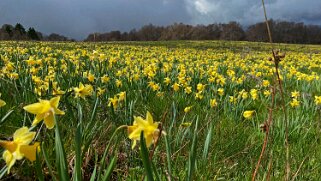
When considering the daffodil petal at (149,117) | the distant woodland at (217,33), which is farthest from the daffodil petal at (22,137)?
the distant woodland at (217,33)

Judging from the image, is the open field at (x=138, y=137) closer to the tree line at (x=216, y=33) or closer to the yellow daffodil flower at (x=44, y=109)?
the yellow daffodil flower at (x=44, y=109)

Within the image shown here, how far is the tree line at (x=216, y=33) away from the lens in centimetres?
8331

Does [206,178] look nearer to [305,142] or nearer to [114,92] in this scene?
[305,142]

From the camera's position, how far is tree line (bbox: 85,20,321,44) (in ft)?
273

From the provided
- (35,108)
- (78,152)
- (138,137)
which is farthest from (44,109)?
(138,137)

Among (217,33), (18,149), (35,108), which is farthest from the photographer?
(217,33)

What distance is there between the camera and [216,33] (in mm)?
87500

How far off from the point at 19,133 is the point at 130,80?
13.2 feet

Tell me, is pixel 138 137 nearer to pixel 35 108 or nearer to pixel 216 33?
pixel 35 108

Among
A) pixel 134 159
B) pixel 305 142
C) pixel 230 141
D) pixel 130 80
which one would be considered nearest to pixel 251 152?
pixel 230 141

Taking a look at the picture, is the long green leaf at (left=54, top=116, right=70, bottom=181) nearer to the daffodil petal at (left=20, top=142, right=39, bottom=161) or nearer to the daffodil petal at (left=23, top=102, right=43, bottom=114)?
the daffodil petal at (left=23, top=102, right=43, bottom=114)

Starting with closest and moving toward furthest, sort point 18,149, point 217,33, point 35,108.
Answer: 1. point 18,149
2. point 35,108
3. point 217,33

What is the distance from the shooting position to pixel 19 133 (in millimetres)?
1136

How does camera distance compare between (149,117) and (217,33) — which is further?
(217,33)
